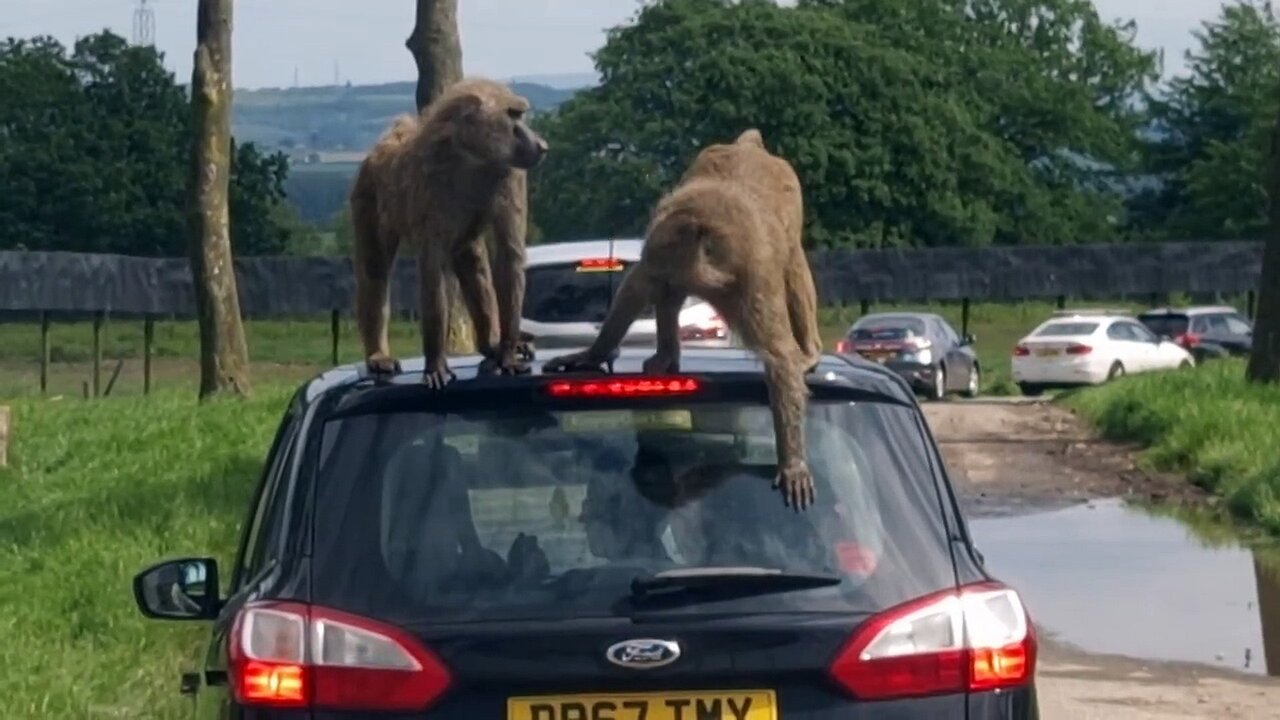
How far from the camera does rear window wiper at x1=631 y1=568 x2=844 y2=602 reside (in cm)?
486

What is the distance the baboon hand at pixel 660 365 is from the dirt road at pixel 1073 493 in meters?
4.94

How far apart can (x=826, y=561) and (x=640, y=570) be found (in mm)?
399

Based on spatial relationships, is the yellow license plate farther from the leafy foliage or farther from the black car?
the leafy foliage

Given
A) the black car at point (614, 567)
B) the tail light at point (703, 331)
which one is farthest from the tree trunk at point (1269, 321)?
the black car at point (614, 567)

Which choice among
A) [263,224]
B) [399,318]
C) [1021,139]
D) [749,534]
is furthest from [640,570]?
[1021,139]

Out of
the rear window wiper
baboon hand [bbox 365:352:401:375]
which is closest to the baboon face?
baboon hand [bbox 365:352:401:375]

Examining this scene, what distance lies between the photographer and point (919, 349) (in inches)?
1501

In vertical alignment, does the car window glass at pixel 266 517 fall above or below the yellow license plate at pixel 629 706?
above

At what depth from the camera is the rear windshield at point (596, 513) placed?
16.0 feet

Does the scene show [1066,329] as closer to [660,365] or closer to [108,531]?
[108,531]

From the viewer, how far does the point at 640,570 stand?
494cm

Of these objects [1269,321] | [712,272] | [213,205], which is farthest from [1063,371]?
[712,272]

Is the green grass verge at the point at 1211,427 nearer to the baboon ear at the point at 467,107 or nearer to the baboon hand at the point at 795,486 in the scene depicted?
the baboon ear at the point at 467,107

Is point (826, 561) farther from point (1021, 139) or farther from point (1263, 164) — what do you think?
point (1021, 139)
